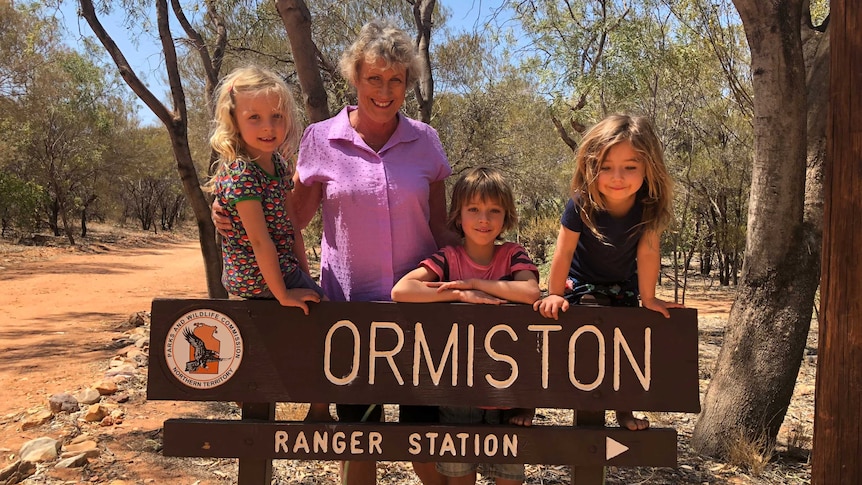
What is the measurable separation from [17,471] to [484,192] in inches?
132

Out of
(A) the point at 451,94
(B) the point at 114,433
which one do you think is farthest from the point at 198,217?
(A) the point at 451,94

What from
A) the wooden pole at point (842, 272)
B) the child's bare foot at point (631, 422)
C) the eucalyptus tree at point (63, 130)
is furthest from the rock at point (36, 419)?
the eucalyptus tree at point (63, 130)

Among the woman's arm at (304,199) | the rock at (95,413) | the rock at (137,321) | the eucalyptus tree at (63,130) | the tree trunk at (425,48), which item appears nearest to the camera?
the woman's arm at (304,199)

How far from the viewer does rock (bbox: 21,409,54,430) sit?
4.42 m

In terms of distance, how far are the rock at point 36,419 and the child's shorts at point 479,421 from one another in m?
3.73

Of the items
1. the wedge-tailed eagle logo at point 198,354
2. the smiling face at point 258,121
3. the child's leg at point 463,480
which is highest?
the smiling face at point 258,121

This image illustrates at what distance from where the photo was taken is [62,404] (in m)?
4.77

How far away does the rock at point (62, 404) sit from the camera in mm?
4742

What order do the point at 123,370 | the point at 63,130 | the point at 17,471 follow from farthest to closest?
the point at 63,130, the point at 123,370, the point at 17,471

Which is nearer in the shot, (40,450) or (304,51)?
(304,51)

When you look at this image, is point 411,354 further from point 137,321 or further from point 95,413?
point 137,321

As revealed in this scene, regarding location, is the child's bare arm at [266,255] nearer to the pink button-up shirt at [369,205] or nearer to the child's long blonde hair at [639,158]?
the pink button-up shirt at [369,205]

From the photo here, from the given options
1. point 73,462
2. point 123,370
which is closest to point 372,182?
point 73,462

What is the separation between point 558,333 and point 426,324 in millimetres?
442
